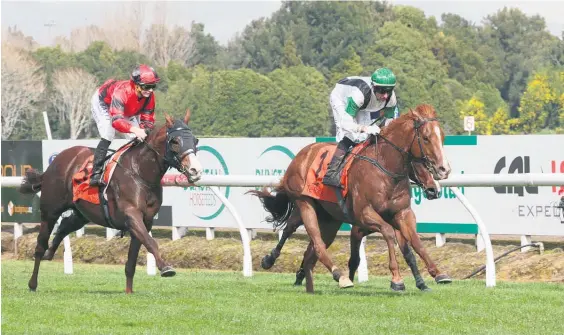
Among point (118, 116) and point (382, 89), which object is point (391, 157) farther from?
point (118, 116)

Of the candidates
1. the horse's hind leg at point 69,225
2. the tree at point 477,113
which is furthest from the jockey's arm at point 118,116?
the tree at point 477,113

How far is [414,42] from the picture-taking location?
86.0m

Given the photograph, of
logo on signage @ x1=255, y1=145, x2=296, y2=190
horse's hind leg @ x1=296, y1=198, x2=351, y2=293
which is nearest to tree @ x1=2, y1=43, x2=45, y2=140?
logo on signage @ x1=255, y1=145, x2=296, y2=190

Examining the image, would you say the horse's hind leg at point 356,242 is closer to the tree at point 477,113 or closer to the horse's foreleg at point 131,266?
the horse's foreleg at point 131,266

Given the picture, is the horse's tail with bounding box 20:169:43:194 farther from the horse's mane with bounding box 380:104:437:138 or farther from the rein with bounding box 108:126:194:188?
the horse's mane with bounding box 380:104:437:138

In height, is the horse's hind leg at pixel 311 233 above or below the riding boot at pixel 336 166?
below

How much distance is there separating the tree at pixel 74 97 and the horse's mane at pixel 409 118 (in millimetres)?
62743

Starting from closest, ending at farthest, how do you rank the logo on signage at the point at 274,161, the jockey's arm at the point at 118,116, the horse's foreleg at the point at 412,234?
the horse's foreleg at the point at 412,234
the jockey's arm at the point at 118,116
the logo on signage at the point at 274,161

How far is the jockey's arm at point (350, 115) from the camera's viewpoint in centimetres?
934

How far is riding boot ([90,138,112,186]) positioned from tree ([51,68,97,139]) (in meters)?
61.8

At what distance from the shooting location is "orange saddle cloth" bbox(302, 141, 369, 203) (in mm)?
9320

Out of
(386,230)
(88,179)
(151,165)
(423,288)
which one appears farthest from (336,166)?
(88,179)

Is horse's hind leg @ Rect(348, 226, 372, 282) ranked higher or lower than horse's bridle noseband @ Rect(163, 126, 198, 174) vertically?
lower

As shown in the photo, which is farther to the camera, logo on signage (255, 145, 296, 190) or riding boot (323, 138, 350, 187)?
logo on signage (255, 145, 296, 190)
